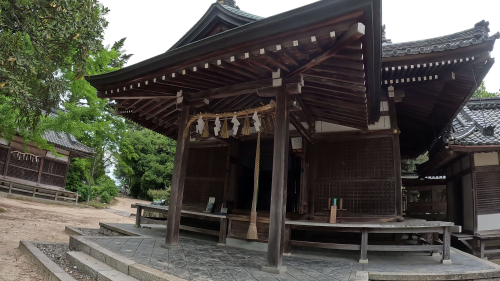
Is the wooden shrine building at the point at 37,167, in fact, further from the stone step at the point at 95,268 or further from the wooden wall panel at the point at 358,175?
the wooden wall panel at the point at 358,175

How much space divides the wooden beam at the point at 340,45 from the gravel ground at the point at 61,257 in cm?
458

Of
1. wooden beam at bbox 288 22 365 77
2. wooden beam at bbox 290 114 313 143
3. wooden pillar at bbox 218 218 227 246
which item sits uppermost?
wooden beam at bbox 288 22 365 77

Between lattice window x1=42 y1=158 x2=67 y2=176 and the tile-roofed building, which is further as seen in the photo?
lattice window x1=42 y1=158 x2=67 y2=176

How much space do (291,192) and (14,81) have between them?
865cm

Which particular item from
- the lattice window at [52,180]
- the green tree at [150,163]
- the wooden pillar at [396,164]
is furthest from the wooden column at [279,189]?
the green tree at [150,163]

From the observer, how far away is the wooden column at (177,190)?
20.6 ft

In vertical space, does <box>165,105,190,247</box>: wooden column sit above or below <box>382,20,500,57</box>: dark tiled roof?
below

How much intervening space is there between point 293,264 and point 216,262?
1383mm

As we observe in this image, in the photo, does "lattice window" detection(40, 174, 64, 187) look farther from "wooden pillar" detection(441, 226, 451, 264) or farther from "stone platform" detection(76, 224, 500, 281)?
"wooden pillar" detection(441, 226, 451, 264)

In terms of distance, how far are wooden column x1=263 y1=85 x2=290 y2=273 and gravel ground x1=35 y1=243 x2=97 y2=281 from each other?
275 centimetres

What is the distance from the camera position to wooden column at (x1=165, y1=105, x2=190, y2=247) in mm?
6270

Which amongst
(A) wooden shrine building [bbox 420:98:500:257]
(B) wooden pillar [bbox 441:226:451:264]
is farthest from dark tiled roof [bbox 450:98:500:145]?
(B) wooden pillar [bbox 441:226:451:264]

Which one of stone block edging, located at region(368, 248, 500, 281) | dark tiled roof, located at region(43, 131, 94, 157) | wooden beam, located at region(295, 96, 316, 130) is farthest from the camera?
dark tiled roof, located at region(43, 131, 94, 157)

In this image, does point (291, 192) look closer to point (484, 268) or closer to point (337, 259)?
point (337, 259)
